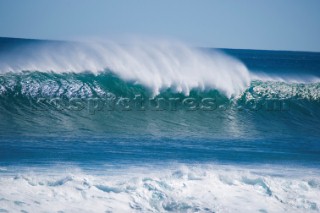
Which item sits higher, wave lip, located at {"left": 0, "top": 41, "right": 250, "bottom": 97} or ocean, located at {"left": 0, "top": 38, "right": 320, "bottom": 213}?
wave lip, located at {"left": 0, "top": 41, "right": 250, "bottom": 97}

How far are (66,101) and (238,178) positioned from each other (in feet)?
23.0

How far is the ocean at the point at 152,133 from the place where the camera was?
15.8 feet

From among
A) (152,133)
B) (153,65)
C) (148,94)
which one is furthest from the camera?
(153,65)

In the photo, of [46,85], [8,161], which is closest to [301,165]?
[8,161]

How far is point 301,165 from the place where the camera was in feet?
→ 22.0

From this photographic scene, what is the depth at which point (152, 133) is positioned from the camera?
863 centimetres

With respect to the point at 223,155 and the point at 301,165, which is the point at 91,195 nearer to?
the point at 223,155

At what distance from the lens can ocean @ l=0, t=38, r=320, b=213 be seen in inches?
190

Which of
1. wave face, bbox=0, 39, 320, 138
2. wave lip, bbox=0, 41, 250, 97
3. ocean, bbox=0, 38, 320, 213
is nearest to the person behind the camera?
ocean, bbox=0, 38, 320, 213

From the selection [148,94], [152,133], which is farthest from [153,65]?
[152,133]

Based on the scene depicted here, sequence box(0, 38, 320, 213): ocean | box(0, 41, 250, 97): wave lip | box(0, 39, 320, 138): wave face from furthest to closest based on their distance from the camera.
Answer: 1. box(0, 41, 250, 97): wave lip
2. box(0, 39, 320, 138): wave face
3. box(0, 38, 320, 213): ocean

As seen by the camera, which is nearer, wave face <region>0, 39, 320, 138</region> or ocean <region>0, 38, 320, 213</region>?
ocean <region>0, 38, 320, 213</region>

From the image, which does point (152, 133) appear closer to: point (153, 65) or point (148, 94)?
point (148, 94)

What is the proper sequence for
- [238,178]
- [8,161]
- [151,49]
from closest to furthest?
[238,178] < [8,161] < [151,49]
